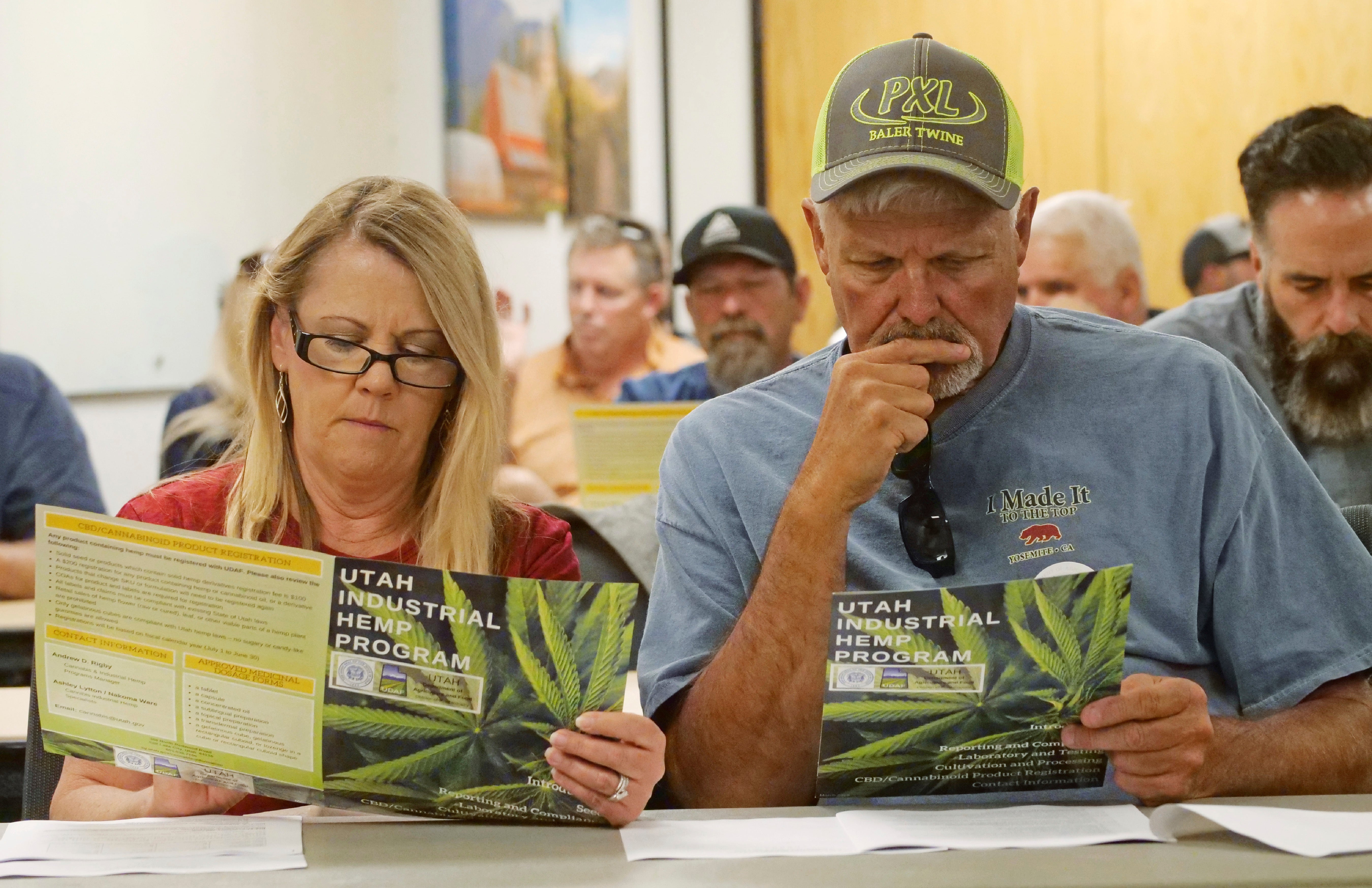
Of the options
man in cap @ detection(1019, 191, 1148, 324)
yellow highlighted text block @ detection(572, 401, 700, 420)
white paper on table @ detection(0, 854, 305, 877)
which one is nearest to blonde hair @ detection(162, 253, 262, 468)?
yellow highlighted text block @ detection(572, 401, 700, 420)

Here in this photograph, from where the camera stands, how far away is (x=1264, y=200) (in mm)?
2541

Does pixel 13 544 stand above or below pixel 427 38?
below

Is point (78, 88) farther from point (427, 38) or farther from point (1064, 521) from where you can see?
point (1064, 521)

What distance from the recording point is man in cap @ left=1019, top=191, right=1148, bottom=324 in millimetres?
3646

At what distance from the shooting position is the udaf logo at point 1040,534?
1.48 metres

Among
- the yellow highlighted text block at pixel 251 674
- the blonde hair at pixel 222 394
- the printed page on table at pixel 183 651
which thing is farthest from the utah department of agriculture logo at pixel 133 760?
the blonde hair at pixel 222 394

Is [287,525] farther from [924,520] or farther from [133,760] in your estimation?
[924,520]

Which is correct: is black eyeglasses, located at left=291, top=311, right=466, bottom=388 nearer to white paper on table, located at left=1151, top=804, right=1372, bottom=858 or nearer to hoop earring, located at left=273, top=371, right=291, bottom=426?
hoop earring, located at left=273, top=371, right=291, bottom=426

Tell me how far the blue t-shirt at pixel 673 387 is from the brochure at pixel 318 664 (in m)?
2.89

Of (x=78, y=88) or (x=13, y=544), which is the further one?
(x=78, y=88)

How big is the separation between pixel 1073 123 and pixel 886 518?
14.9ft

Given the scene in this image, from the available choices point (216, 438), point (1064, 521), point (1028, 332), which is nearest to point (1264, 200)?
point (1028, 332)

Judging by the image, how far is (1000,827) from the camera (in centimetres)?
122

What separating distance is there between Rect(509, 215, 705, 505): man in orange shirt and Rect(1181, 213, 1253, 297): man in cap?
2009 mm
